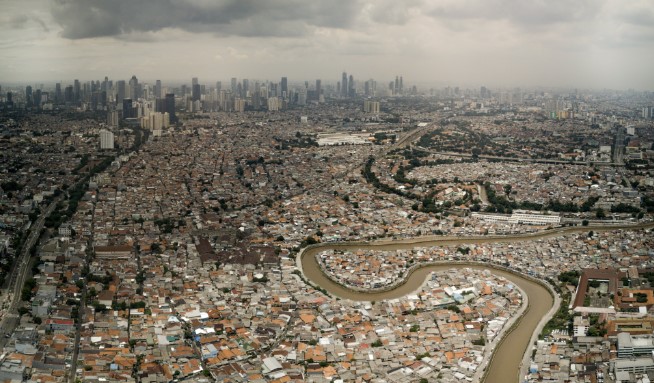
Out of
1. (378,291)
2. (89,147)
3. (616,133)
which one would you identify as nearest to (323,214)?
(378,291)

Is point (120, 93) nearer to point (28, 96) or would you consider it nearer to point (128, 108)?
point (128, 108)

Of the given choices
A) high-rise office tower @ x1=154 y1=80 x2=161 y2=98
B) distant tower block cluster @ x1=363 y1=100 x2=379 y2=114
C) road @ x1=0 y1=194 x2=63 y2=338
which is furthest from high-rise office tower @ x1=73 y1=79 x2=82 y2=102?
distant tower block cluster @ x1=363 y1=100 x2=379 y2=114

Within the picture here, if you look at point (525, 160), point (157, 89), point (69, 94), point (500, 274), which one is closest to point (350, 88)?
point (157, 89)

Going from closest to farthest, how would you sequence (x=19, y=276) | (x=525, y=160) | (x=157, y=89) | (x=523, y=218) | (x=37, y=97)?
(x=19, y=276), (x=523, y=218), (x=37, y=97), (x=525, y=160), (x=157, y=89)

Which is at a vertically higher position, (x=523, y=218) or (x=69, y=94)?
(x=69, y=94)

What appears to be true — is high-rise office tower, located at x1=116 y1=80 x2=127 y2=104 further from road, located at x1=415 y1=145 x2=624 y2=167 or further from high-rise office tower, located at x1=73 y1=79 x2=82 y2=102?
road, located at x1=415 y1=145 x2=624 y2=167

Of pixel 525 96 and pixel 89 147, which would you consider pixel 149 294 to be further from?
pixel 525 96
